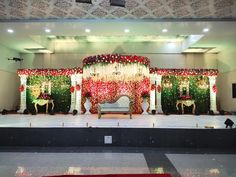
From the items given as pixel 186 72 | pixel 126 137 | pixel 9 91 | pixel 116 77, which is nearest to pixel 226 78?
pixel 186 72

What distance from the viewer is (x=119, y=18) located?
809 centimetres

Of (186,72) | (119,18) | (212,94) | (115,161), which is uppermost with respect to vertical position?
(119,18)

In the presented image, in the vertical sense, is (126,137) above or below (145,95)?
below

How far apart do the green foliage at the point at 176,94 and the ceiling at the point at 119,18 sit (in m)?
2.27

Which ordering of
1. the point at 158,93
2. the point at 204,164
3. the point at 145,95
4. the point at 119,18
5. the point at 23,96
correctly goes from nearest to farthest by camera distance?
the point at 204,164 < the point at 119,18 < the point at 145,95 < the point at 158,93 < the point at 23,96

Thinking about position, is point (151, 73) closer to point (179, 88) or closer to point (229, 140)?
point (179, 88)

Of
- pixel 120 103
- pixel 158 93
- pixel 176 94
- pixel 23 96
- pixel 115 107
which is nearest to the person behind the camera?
pixel 115 107

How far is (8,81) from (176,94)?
27.6 feet

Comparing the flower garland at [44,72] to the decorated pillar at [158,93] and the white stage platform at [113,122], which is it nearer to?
the white stage platform at [113,122]

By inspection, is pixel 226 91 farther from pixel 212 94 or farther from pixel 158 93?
pixel 158 93

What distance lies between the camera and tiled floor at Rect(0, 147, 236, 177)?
10.6ft

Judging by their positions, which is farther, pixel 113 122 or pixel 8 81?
pixel 8 81

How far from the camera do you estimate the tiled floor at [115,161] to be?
322cm

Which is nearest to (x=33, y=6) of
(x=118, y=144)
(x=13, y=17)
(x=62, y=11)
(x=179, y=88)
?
(x=62, y=11)
